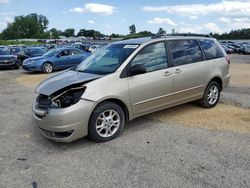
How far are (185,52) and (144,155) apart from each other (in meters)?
2.72

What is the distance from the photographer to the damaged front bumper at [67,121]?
14.5 ft

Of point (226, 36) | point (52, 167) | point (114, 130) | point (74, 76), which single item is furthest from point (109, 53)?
point (226, 36)

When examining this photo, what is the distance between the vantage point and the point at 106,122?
4.85 meters

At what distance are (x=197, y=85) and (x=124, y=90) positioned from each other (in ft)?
6.73

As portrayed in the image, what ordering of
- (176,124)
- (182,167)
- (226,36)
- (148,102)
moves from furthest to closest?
(226,36)
(176,124)
(148,102)
(182,167)

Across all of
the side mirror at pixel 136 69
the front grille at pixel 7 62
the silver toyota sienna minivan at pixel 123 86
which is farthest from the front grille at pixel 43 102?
the front grille at pixel 7 62

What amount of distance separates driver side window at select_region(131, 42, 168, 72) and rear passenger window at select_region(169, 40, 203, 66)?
0.88ft

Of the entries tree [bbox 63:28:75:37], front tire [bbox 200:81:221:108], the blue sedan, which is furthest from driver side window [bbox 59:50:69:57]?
tree [bbox 63:28:75:37]

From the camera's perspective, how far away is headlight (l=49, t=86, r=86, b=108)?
452cm

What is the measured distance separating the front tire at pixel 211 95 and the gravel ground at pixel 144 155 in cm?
38

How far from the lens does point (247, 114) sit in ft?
20.8

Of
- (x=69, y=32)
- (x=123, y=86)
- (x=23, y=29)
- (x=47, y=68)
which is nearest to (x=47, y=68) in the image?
(x=47, y=68)

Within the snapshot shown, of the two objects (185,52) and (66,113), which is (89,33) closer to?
(185,52)

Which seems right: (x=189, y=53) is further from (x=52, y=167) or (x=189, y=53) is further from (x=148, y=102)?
(x=52, y=167)
